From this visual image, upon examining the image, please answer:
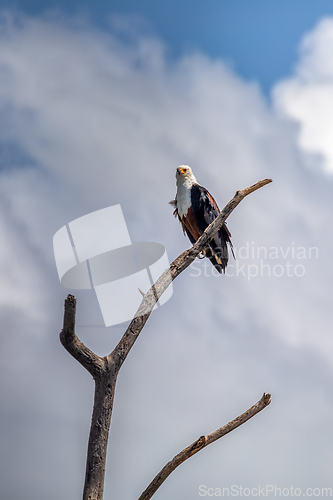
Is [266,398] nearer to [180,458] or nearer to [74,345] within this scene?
[180,458]

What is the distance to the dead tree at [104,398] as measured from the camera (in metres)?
Answer: 3.05

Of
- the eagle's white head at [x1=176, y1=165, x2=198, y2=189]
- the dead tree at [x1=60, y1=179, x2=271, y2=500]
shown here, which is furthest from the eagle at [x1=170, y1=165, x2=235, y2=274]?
the dead tree at [x1=60, y1=179, x2=271, y2=500]

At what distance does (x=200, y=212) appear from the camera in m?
5.04

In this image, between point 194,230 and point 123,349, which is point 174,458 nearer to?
point 123,349

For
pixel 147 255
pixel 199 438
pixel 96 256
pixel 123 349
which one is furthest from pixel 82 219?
pixel 199 438

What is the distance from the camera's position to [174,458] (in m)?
3.20

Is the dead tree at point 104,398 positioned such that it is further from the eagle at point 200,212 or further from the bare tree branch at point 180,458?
the eagle at point 200,212

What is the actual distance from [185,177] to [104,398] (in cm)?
274

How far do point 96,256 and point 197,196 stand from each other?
1660 mm

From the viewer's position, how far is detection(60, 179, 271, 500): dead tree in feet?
10.0

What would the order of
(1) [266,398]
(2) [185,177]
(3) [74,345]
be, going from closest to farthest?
(3) [74,345] → (1) [266,398] → (2) [185,177]

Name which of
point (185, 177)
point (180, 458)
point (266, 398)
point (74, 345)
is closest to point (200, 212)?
point (185, 177)

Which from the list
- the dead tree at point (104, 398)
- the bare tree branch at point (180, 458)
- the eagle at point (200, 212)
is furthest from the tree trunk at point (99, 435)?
the eagle at point (200, 212)

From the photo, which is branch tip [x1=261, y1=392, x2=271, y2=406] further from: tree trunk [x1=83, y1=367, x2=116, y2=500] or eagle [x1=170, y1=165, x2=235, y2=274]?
eagle [x1=170, y1=165, x2=235, y2=274]
